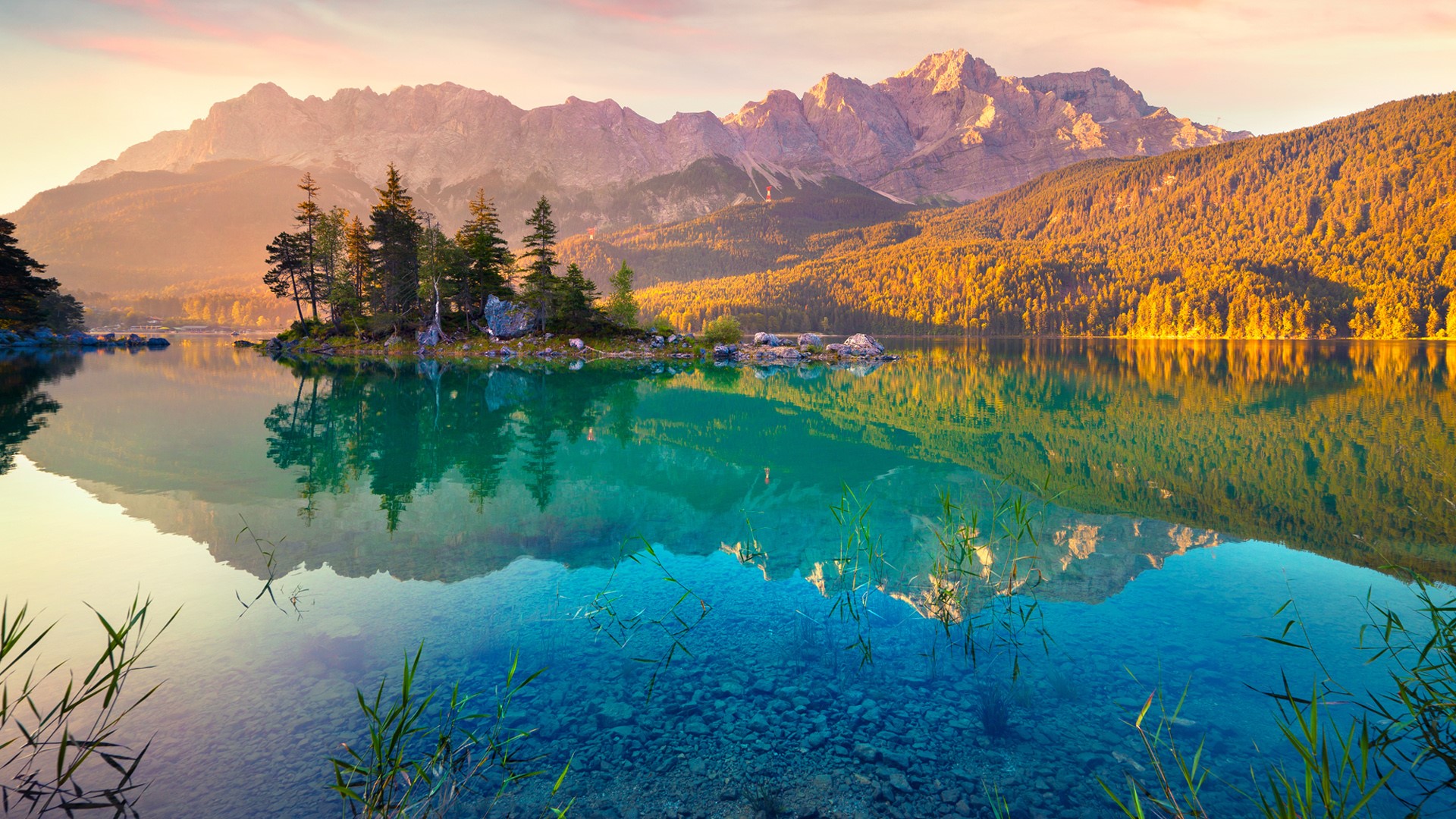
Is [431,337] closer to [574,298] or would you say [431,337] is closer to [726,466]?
[574,298]

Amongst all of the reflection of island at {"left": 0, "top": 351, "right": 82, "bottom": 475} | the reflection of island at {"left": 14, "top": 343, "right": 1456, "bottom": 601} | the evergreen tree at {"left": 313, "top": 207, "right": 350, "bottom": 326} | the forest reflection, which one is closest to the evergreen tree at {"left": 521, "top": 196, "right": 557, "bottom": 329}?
the evergreen tree at {"left": 313, "top": 207, "right": 350, "bottom": 326}

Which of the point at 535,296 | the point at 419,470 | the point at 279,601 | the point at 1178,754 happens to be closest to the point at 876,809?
the point at 1178,754

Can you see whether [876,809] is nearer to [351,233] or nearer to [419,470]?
[419,470]

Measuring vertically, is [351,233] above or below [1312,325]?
above

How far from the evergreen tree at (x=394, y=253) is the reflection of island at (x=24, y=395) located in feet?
90.3

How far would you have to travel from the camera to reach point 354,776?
6.17 metres

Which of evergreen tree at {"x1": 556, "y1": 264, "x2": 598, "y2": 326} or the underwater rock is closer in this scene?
the underwater rock

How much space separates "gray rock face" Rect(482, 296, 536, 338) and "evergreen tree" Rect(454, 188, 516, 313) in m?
1.74

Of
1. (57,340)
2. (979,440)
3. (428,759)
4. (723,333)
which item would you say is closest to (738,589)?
(428,759)

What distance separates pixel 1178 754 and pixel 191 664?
40.1ft

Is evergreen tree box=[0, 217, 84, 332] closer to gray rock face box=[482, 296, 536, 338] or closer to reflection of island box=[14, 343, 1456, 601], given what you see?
reflection of island box=[14, 343, 1456, 601]

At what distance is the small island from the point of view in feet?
238

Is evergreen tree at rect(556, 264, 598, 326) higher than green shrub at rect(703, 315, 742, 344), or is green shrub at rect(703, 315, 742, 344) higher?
evergreen tree at rect(556, 264, 598, 326)

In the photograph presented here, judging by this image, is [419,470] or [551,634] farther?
[419,470]
